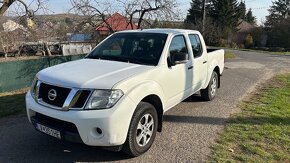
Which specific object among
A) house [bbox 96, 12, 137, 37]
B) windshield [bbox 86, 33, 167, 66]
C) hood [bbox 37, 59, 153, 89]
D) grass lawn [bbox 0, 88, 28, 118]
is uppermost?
house [bbox 96, 12, 137, 37]

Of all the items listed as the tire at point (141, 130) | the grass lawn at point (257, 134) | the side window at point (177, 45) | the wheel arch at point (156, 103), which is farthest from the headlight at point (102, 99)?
the side window at point (177, 45)

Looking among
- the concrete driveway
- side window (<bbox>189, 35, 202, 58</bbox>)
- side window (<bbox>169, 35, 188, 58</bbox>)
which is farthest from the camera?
side window (<bbox>189, 35, 202, 58</bbox>)

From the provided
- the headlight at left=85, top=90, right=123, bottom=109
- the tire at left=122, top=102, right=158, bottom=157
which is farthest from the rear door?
the headlight at left=85, top=90, right=123, bottom=109

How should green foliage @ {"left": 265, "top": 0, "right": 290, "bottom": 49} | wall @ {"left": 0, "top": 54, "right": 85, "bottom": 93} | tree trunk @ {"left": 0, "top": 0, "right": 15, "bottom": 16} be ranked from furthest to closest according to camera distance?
green foliage @ {"left": 265, "top": 0, "right": 290, "bottom": 49}, tree trunk @ {"left": 0, "top": 0, "right": 15, "bottom": 16}, wall @ {"left": 0, "top": 54, "right": 85, "bottom": 93}

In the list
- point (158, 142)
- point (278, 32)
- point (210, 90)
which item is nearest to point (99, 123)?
point (158, 142)

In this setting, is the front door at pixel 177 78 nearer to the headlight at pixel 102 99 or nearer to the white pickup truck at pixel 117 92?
the white pickup truck at pixel 117 92

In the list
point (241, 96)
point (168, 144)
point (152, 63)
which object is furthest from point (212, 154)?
point (241, 96)

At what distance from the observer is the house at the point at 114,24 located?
11.9 m

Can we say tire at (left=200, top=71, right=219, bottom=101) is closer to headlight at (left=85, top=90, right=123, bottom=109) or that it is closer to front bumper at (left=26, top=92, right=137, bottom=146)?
front bumper at (left=26, top=92, right=137, bottom=146)

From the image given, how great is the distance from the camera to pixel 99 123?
3.30 m

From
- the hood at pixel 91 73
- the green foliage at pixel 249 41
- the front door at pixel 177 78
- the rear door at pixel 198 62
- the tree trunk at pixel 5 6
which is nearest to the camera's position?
the hood at pixel 91 73

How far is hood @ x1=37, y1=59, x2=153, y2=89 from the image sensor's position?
347 cm

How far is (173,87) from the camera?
4.65m

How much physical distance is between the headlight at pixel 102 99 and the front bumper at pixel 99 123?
0.19 ft
